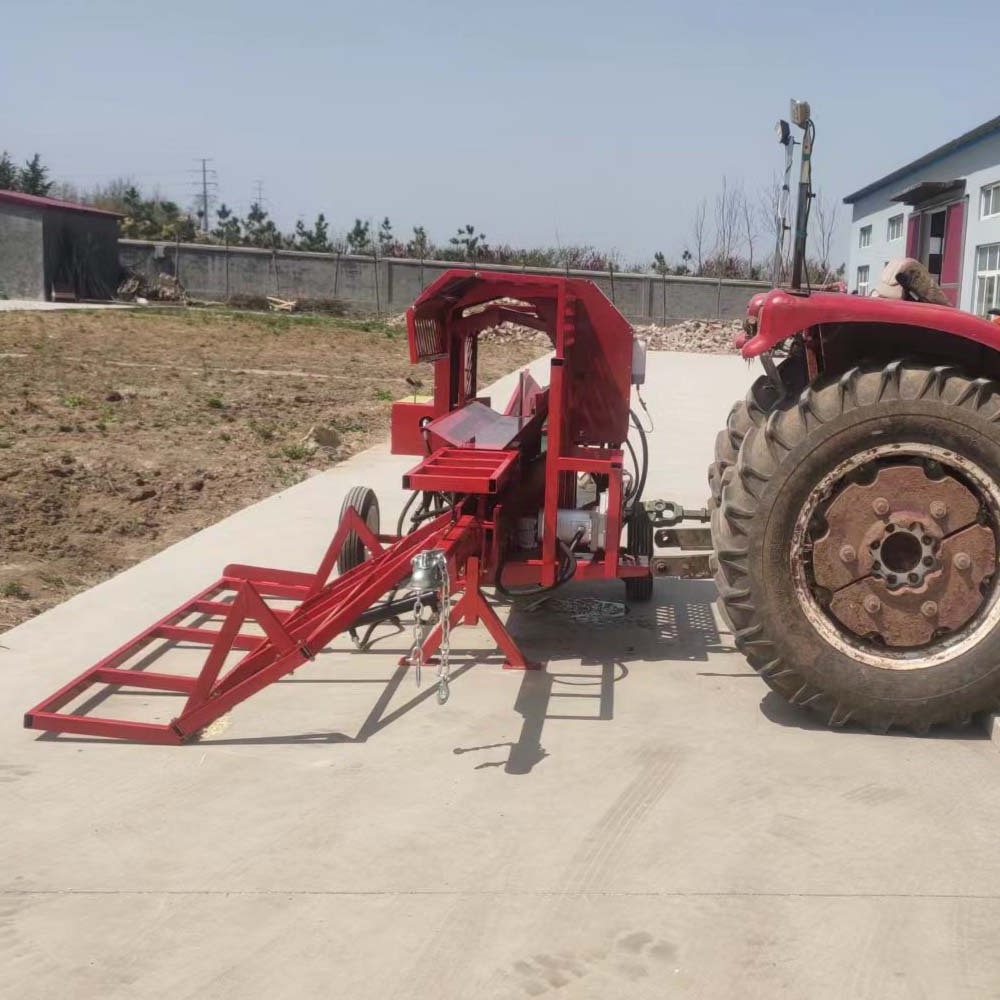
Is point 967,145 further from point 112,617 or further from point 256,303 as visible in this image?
point 112,617

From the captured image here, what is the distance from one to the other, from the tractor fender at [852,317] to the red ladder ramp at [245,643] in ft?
4.81

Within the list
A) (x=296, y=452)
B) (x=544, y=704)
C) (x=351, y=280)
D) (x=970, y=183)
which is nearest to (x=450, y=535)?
(x=544, y=704)

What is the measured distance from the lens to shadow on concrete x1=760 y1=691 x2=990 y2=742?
4.41m

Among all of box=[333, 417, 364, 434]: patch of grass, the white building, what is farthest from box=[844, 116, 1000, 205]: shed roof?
box=[333, 417, 364, 434]: patch of grass

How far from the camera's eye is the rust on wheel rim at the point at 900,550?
4.34 metres

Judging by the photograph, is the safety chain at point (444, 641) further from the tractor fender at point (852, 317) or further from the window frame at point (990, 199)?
the window frame at point (990, 199)

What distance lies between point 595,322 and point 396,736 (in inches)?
83.7

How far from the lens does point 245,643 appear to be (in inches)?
200

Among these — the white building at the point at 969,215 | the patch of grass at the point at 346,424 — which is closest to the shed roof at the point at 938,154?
the white building at the point at 969,215

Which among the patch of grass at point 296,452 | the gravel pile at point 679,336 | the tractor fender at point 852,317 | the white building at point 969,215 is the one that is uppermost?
the white building at point 969,215

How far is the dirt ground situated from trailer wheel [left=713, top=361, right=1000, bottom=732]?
359 cm

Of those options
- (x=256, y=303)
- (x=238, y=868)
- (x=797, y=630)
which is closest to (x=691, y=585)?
(x=797, y=630)

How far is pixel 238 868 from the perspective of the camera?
11.2 feet

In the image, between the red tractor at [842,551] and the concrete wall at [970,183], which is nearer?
the red tractor at [842,551]
